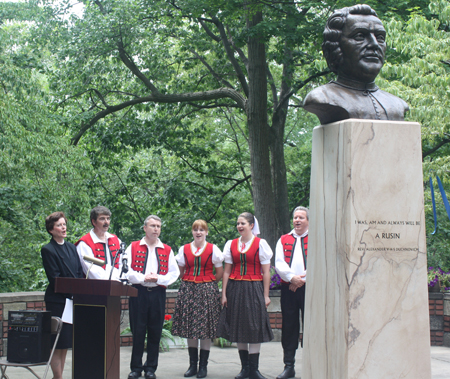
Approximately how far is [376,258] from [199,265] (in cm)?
287

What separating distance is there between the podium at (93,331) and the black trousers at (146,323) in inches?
38.9

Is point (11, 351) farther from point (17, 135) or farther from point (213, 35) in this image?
point (213, 35)

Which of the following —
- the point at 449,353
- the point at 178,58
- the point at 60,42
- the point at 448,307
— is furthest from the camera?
the point at 178,58

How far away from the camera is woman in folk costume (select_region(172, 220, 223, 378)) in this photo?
679cm

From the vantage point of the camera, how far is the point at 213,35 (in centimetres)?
1524

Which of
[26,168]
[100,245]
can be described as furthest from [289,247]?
[26,168]

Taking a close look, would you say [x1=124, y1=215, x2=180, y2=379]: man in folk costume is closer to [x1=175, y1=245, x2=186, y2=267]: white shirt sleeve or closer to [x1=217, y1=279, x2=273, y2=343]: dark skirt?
[x1=175, y1=245, x2=186, y2=267]: white shirt sleeve

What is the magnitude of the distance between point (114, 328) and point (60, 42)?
11.0 meters

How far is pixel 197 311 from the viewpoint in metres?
6.83

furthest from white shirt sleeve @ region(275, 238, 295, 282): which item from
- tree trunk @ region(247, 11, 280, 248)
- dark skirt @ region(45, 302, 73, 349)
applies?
tree trunk @ region(247, 11, 280, 248)

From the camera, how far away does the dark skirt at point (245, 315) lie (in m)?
6.54

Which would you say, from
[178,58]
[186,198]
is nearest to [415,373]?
[186,198]

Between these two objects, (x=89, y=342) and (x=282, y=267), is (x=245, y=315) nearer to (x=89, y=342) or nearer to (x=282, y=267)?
(x=282, y=267)

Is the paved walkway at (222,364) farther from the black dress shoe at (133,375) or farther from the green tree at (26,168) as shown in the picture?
the green tree at (26,168)
